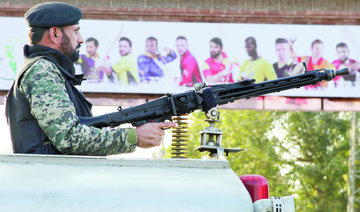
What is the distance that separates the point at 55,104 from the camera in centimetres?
301

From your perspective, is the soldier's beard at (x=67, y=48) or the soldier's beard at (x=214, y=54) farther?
the soldier's beard at (x=214, y=54)

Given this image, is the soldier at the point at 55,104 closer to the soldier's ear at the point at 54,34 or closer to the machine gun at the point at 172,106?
the soldier's ear at the point at 54,34

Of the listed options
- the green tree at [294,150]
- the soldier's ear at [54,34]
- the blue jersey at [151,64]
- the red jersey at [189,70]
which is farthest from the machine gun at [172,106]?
the green tree at [294,150]

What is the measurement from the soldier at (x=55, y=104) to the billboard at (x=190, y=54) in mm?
11294

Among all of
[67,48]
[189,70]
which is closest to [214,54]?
[189,70]

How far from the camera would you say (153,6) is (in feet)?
49.7

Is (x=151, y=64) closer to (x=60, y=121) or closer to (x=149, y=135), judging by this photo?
(x=149, y=135)

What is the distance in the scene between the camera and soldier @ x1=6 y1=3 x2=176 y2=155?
3.00 m

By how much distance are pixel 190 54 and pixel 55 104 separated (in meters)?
11.9

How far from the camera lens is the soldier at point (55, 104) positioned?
300 centimetres

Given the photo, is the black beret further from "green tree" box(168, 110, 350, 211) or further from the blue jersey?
"green tree" box(168, 110, 350, 211)

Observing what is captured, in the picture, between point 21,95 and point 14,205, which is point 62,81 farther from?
point 14,205

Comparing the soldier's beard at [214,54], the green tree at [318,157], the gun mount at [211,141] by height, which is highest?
the soldier's beard at [214,54]

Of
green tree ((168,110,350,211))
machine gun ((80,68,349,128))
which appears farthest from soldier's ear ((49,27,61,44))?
green tree ((168,110,350,211))
